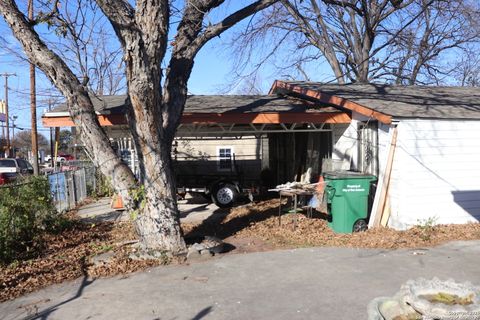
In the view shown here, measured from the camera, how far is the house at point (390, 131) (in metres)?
9.18

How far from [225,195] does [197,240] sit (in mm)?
5454

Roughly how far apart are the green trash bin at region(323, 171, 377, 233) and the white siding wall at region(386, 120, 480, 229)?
0.56 metres

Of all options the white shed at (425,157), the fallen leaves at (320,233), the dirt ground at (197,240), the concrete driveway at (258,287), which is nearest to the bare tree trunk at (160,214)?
the dirt ground at (197,240)

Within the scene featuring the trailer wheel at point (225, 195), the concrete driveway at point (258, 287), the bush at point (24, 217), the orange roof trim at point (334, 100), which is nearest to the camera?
the concrete driveway at point (258, 287)

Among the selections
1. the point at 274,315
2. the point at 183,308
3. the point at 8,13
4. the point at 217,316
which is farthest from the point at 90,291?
the point at 8,13

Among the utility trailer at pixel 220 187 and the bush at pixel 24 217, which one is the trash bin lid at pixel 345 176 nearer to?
the utility trailer at pixel 220 187

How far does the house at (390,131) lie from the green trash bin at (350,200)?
1.08ft

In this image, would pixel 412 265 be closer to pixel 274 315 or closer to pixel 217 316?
pixel 274 315

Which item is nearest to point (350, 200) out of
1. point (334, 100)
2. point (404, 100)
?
point (334, 100)

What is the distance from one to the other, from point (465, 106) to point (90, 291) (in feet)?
28.0

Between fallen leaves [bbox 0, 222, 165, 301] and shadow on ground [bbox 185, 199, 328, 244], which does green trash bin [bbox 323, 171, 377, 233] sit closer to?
shadow on ground [bbox 185, 199, 328, 244]

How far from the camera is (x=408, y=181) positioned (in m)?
9.15

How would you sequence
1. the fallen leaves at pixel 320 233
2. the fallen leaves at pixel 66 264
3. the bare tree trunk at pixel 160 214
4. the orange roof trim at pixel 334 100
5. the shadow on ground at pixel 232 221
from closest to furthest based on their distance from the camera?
the fallen leaves at pixel 66 264
the bare tree trunk at pixel 160 214
the fallen leaves at pixel 320 233
the orange roof trim at pixel 334 100
the shadow on ground at pixel 232 221

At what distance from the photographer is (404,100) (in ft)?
34.9
